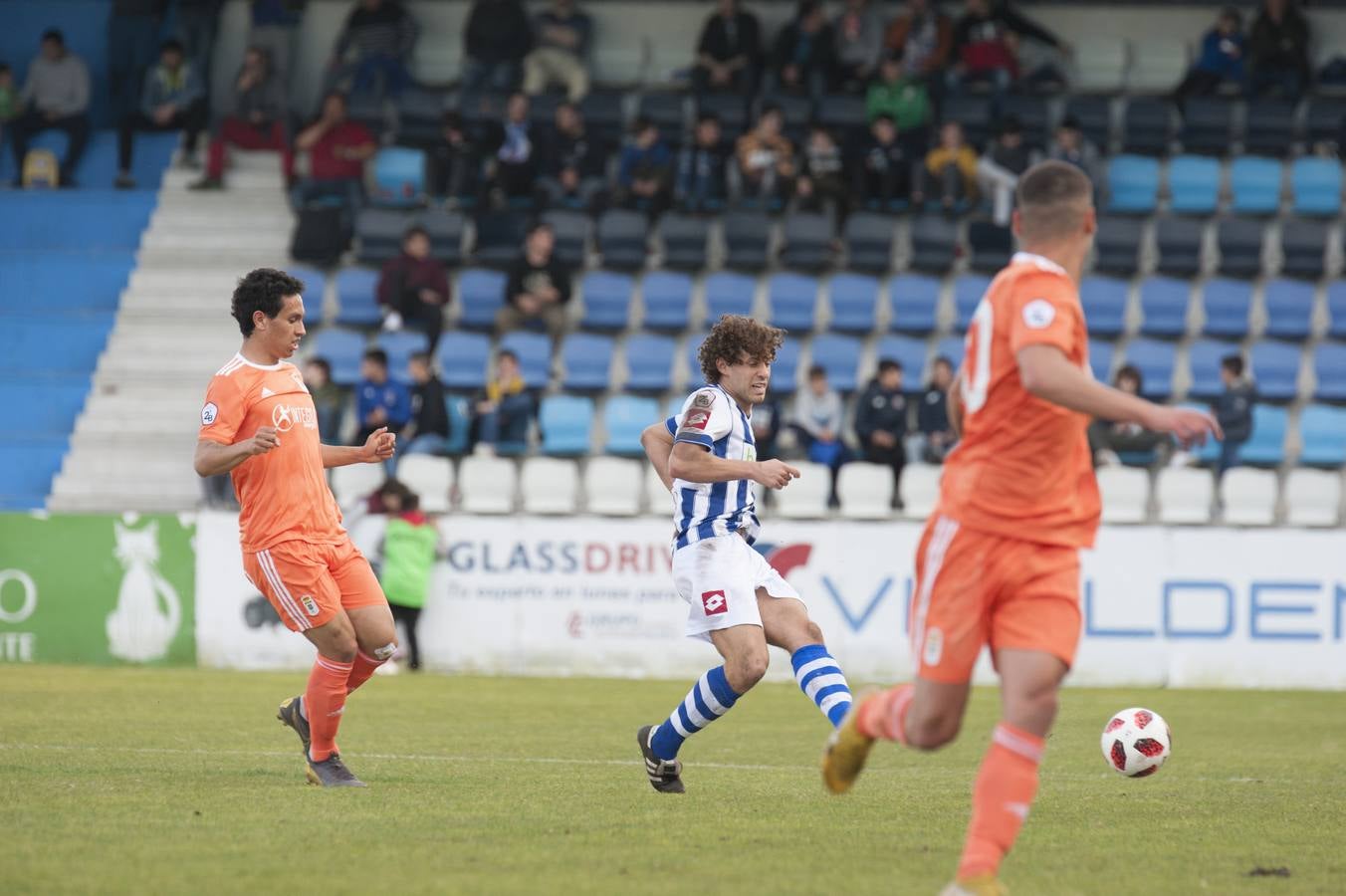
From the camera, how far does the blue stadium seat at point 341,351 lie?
823 inches

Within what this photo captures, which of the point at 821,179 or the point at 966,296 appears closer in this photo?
the point at 966,296

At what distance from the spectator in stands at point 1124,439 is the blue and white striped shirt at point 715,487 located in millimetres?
11087

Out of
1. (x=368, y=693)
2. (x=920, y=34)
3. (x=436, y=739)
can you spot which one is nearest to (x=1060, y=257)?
(x=436, y=739)

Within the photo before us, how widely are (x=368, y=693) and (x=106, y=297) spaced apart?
1016cm

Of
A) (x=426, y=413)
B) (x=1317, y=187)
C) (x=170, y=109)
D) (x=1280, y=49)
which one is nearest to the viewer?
(x=426, y=413)

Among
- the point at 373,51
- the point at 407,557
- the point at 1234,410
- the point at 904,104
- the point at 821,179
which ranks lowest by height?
the point at 407,557

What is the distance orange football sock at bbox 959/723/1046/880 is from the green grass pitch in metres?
0.49

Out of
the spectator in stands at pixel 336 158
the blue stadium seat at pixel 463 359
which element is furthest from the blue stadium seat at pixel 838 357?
the spectator in stands at pixel 336 158

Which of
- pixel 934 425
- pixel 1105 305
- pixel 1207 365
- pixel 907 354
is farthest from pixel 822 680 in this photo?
pixel 1105 305

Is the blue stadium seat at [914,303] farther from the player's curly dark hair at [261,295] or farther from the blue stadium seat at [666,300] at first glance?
the player's curly dark hair at [261,295]

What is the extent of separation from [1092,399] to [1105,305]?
16.7 meters

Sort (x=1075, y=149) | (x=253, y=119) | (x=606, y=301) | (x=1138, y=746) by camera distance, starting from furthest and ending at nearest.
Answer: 1. (x=253, y=119)
2. (x=1075, y=149)
3. (x=606, y=301)
4. (x=1138, y=746)

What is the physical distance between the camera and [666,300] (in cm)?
2152

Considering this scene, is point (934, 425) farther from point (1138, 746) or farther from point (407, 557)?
point (1138, 746)
